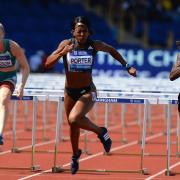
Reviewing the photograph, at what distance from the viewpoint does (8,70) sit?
35.8 ft

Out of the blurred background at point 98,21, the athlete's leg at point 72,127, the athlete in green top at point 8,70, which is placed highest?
the blurred background at point 98,21

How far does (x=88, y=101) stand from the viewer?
33.5ft

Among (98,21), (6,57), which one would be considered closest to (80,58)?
(6,57)

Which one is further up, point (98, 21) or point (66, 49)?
point (98, 21)

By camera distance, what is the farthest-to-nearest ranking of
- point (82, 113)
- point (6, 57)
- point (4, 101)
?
point (6, 57), point (4, 101), point (82, 113)

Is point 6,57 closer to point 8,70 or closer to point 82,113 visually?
point 8,70

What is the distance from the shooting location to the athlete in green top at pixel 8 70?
10648mm

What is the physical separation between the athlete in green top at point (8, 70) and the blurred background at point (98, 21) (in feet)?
63.4

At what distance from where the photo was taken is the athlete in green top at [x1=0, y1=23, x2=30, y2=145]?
10.6 metres

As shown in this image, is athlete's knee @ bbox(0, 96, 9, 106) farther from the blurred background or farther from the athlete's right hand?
the blurred background

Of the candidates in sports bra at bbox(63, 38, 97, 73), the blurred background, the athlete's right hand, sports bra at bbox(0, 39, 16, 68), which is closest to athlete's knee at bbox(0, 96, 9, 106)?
sports bra at bbox(0, 39, 16, 68)

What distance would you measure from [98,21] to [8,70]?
Answer: 23.5 m

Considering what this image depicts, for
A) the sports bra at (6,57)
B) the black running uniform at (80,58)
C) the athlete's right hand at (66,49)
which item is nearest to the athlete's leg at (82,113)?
the black running uniform at (80,58)

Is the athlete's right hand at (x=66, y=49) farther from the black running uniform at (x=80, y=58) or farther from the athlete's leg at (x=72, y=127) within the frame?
the athlete's leg at (x=72, y=127)
